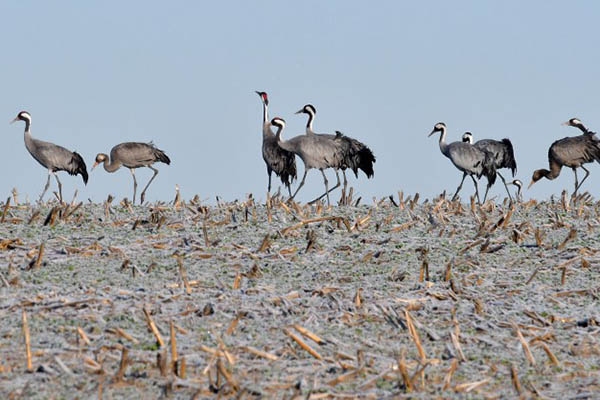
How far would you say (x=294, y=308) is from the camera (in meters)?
6.43

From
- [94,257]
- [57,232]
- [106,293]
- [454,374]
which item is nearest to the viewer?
[454,374]

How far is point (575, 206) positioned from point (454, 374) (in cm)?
884

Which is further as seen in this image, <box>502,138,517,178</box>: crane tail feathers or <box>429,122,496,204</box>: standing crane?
<box>502,138,517,178</box>: crane tail feathers

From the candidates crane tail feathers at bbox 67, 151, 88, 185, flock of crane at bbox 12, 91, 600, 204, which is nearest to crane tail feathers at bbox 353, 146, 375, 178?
flock of crane at bbox 12, 91, 600, 204

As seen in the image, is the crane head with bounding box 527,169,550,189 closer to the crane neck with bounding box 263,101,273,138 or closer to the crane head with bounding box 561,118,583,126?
the crane head with bounding box 561,118,583,126

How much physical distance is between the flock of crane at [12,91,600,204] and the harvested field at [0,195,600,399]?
28.8ft

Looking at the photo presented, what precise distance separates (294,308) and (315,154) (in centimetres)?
1263

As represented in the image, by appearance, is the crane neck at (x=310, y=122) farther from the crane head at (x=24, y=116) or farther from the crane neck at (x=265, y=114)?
the crane head at (x=24, y=116)

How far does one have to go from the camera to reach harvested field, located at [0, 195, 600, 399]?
17.1ft

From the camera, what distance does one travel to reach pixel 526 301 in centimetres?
723

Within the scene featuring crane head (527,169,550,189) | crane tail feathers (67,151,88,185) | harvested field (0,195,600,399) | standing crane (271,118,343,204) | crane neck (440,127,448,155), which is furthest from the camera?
crane head (527,169,550,189)

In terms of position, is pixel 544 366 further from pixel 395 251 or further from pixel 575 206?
pixel 575 206

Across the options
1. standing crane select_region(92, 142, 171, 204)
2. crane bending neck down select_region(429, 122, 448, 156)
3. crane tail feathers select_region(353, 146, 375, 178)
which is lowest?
crane tail feathers select_region(353, 146, 375, 178)

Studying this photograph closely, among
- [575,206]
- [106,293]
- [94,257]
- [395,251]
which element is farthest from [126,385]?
[575,206]
